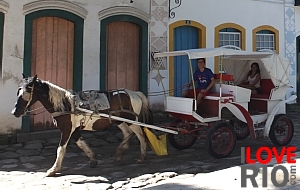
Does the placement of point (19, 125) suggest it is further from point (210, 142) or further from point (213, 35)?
point (213, 35)

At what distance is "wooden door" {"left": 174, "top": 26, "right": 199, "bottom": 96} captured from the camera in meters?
11.4

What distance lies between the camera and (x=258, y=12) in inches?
509

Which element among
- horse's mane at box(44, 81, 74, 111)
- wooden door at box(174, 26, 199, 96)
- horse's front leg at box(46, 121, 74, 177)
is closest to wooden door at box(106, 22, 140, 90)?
wooden door at box(174, 26, 199, 96)

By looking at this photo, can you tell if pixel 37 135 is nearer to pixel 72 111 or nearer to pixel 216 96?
pixel 72 111

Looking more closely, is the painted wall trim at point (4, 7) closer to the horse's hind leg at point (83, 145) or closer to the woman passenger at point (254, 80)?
the horse's hind leg at point (83, 145)

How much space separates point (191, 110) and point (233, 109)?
91 centimetres

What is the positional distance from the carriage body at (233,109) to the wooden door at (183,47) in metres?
2.92

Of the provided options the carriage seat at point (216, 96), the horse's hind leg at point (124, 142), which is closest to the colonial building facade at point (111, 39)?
the carriage seat at point (216, 96)

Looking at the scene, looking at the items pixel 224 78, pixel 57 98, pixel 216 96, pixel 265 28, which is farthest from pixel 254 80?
pixel 265 28

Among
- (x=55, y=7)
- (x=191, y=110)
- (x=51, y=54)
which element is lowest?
(x=191, y=110)

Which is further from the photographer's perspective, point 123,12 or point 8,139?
point 123,12

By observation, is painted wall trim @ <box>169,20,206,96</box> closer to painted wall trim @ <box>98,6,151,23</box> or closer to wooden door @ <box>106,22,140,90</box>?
painted wall trim @ <box>98,6,151,23</box>

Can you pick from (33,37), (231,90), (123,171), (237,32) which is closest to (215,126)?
(231,90)

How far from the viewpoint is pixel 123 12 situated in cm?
1030
